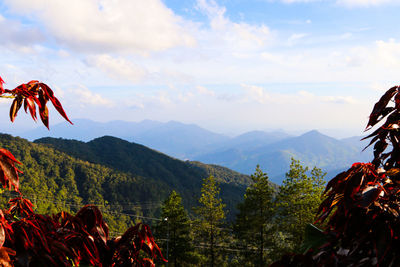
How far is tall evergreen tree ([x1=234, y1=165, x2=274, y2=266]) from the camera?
26.9 metres

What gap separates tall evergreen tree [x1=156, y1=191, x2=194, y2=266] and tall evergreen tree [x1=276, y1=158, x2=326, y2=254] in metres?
10.8

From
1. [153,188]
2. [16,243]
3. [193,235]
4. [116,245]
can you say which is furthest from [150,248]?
[153,188]

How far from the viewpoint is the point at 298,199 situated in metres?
23.2

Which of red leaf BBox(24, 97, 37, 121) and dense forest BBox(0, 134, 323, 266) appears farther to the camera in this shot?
dense forest BBox(0, 134, 323, 266)

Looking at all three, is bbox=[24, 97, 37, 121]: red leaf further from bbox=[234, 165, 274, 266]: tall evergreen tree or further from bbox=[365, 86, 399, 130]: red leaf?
bbox=[234, 165, 274, 266]: tall evergreen tree

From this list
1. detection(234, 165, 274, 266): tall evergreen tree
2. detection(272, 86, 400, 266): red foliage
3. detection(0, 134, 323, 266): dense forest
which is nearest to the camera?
detection(272, 86, 400, 266): red foliage

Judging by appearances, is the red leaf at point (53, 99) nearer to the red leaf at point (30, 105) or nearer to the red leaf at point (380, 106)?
the red leaf at point (30, 105)

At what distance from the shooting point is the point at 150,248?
225 centimetres

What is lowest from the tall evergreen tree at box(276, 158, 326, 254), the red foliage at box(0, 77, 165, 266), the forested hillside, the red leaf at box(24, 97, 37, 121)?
the forested hillside

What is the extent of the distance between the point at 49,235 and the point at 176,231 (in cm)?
3053

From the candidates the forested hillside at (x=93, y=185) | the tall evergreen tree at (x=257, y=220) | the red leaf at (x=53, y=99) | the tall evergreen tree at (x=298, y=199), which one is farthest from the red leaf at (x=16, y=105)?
the forested hillside at (x=93, y=185)

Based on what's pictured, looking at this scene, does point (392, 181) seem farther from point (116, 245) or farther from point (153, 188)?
point (153, 188)

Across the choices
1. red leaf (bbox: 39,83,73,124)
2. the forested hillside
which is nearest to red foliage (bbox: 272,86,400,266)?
red leaf (bbox: 39,83,73,124)

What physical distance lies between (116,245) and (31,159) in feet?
370
